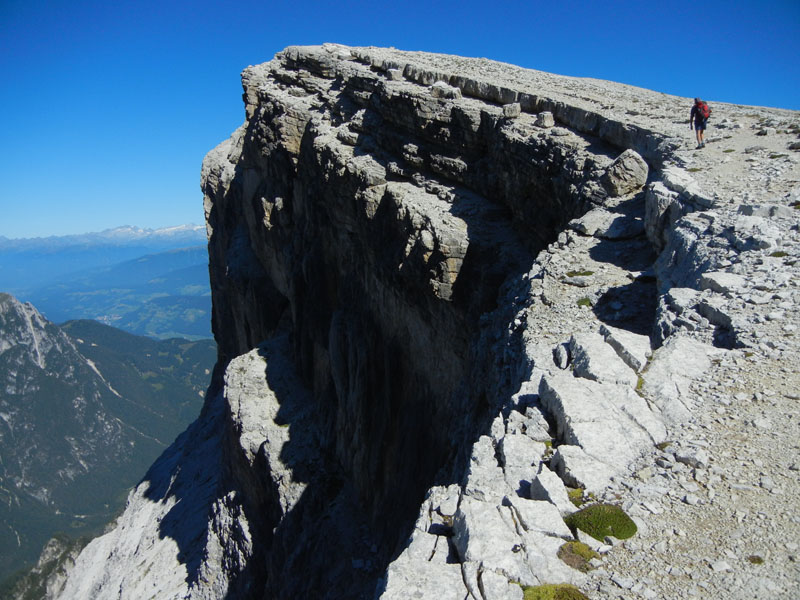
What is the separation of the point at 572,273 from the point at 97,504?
8336 inches

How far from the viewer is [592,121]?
89.0 feet

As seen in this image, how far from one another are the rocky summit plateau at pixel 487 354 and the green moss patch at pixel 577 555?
4 cm

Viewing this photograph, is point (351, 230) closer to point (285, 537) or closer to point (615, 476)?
point (285, 537)

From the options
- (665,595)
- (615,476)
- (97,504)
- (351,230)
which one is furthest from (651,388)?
(97,504)

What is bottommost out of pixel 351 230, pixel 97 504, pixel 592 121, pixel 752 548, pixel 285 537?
pixel 97 504

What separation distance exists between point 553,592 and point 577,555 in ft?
2.57

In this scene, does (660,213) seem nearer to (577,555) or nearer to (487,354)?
(487,354)

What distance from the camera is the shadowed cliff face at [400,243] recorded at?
24.7 meters

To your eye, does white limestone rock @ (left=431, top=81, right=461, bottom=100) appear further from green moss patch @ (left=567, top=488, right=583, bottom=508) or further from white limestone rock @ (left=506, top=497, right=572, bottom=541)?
white limestone rock @ (left=506, top=497, right=572, bottom=541)

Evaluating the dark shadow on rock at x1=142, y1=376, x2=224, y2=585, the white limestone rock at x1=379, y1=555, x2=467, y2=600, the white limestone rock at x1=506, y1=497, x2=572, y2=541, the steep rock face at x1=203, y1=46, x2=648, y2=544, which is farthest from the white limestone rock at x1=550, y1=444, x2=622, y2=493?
the dark shadow on rock at x1=142, y1=376, x2=224, y2=585

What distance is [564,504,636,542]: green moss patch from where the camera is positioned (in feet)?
26.9

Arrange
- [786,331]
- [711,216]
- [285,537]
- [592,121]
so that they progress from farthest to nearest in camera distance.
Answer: [285,537] < [592,121] < [711,216] < [786,331]

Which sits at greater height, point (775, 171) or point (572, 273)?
point (775, 171)

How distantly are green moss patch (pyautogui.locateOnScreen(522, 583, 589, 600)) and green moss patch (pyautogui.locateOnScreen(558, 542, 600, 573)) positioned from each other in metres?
0.40
